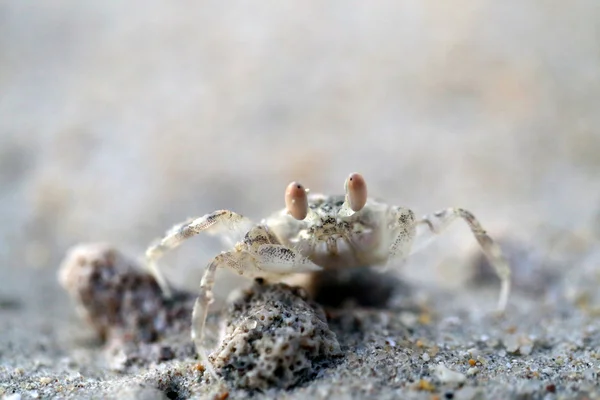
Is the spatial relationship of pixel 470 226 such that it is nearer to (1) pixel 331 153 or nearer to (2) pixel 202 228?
(2) pixel 202 228

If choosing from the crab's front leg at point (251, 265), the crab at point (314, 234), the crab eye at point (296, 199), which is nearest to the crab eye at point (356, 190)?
the crab at point (314, 234)

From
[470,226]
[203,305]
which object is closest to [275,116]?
[470,226]

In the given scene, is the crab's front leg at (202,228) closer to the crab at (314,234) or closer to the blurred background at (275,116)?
the crab at (314,234)

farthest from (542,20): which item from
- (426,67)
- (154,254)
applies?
(154,254)

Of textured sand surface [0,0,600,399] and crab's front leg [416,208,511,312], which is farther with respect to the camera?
crab's front leg [416,208,511,312]

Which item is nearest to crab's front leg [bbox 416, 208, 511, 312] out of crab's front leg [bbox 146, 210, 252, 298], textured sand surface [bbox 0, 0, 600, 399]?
textured sand surface [bbox 0, 0, 600, 399]

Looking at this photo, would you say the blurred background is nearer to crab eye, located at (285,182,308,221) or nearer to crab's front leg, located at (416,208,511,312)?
crab's front leg, located at (416,208,511,312)
